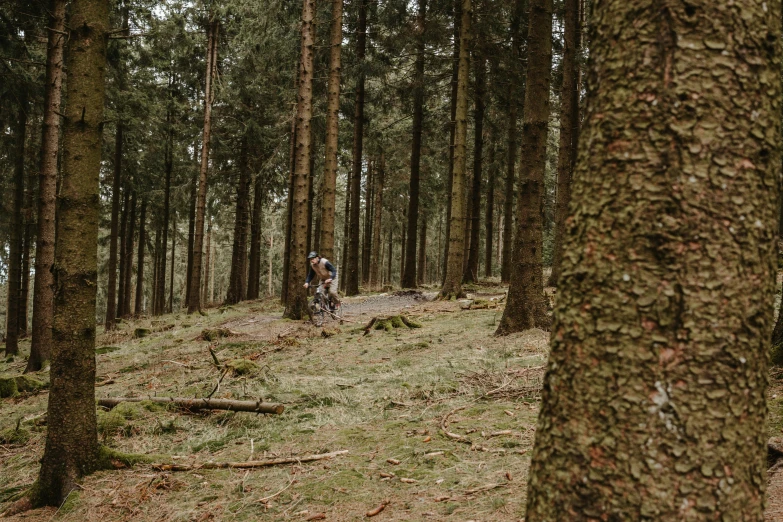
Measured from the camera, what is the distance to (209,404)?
18.3 feet

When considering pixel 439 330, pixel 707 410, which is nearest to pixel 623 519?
pixel 707 410

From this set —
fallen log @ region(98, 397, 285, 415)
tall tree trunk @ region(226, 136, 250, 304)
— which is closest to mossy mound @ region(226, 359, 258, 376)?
fallen log @ region(98, 397, 285, 415)

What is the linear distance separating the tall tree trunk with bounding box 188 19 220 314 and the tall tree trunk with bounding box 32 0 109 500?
50.0 feet

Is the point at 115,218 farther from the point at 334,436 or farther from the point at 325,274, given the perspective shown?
the point at 334,436

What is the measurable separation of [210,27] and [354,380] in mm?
18221

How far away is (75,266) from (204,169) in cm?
1579

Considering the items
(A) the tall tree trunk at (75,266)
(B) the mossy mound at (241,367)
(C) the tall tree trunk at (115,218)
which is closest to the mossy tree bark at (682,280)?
(A) the tall tree trunk at (75,266)

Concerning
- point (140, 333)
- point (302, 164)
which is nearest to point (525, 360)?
point (302, 164)

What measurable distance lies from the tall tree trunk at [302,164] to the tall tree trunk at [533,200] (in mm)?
6410

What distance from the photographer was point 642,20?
1.51 metres

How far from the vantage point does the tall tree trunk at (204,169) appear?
18.9 meters

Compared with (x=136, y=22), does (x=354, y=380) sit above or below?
below

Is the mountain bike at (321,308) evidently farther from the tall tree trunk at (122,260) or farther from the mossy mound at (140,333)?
the tall tree trunk at (122,260)

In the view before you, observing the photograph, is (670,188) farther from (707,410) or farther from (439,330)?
(439,330)
